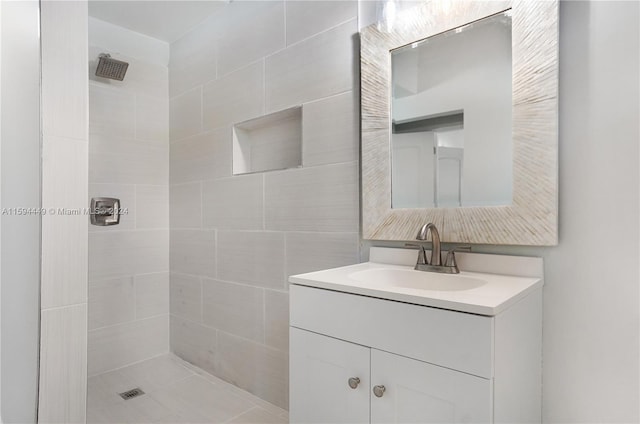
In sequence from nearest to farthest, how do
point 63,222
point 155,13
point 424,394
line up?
point 424,394 → point 63,222 → point 155,13

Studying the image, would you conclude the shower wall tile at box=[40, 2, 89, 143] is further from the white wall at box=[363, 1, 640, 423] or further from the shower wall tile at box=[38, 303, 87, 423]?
the white wall at box=[363, 1, 640, 423]

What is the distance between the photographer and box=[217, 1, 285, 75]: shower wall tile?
6.23 ft

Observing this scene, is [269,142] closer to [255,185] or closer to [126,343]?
[255,185]

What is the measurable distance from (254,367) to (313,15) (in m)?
1.78

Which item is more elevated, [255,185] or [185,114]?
[185,114]

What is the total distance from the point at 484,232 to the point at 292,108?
3.47 feet

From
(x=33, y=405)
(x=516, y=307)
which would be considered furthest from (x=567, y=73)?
(x=33, y=405)

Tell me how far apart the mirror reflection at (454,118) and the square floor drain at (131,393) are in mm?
1716

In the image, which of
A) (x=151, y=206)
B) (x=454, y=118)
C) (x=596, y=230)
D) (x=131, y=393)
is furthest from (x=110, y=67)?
(x=596, y=230)

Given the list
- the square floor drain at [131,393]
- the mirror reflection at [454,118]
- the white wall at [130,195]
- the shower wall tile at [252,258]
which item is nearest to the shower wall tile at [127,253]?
the white wall at [130,195]

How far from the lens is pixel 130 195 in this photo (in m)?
2.38

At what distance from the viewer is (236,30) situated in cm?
211

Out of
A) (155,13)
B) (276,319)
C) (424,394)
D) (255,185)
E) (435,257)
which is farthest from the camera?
(155,13)

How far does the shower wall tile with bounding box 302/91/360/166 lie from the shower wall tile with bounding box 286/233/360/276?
33 cm
